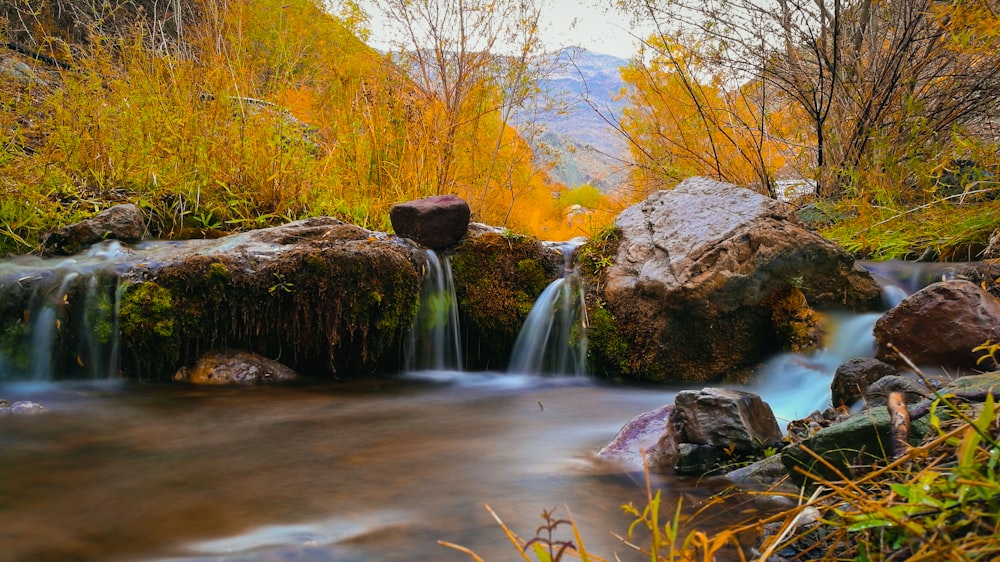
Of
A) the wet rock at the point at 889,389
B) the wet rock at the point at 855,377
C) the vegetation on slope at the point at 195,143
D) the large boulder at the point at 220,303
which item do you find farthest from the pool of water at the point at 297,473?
the vegetation on slope at the point at 195,143

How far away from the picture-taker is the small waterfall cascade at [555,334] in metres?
4.93

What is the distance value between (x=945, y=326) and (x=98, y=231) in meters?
5.23

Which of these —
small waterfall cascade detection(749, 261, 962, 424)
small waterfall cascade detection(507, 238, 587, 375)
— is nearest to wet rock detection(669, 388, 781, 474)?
small waterfall cascade detection(749, 261, 962, 424)

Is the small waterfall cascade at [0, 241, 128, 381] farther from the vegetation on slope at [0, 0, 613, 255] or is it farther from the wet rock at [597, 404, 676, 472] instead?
the wet rock at [597, 404, 676, 472]

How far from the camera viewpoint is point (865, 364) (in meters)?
2.98

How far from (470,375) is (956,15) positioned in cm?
355

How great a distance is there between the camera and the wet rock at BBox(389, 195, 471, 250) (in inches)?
199

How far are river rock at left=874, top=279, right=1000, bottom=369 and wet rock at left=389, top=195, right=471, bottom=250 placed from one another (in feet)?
9.77

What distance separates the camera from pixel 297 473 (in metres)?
2.54

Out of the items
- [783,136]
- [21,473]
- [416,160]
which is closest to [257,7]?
[416,160]

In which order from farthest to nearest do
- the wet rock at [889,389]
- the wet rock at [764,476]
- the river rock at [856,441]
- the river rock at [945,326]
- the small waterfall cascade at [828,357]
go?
the small waterfall cascade at [828,357] → the river rock at [945,326] → the wet rock at [889,389] → the wet rock at [764,476] → the river rock at [856,441]

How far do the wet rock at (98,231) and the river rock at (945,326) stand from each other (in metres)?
4.92

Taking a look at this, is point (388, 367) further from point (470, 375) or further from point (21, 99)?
point (21, 99)

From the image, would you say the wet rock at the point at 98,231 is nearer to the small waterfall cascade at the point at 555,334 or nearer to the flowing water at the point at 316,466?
the flowing water at the point at 316,466
